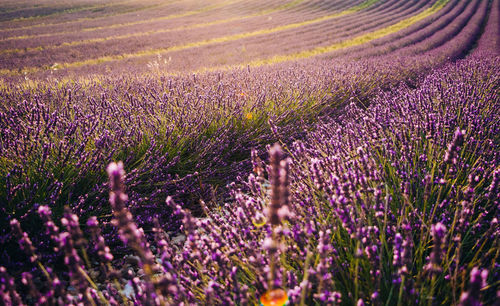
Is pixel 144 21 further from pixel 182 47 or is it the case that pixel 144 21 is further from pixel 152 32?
pixel 182 47

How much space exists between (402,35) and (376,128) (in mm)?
15895

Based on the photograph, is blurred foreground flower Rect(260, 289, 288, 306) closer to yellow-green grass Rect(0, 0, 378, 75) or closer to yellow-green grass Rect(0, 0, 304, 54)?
yellow-green grass Rect(0, 0, 378, 75)

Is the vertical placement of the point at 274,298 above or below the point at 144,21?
below

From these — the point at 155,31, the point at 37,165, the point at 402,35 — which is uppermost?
the point at 155,31

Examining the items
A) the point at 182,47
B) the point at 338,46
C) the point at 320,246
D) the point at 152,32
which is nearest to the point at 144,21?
the point at 152,32

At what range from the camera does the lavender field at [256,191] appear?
3.29ft

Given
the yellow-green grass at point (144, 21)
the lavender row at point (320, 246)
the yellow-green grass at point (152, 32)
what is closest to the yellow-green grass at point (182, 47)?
the yellow-green grass at point (152, 32)

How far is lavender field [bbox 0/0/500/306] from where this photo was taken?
1004 millimetres

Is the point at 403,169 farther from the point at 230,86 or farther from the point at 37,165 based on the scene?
the point at 230,86

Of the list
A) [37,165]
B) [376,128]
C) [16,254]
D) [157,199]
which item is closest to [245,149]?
[157,199]

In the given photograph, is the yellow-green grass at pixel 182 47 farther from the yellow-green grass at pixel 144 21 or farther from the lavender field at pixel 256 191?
the yellow-green grass at pixel 144 21

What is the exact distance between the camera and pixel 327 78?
4980mm

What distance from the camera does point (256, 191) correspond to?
5.78ft

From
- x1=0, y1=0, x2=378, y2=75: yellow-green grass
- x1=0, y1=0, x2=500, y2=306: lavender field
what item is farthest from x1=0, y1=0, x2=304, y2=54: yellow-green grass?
x1=0, y1=0, x2=500, y2=306: lavender field
